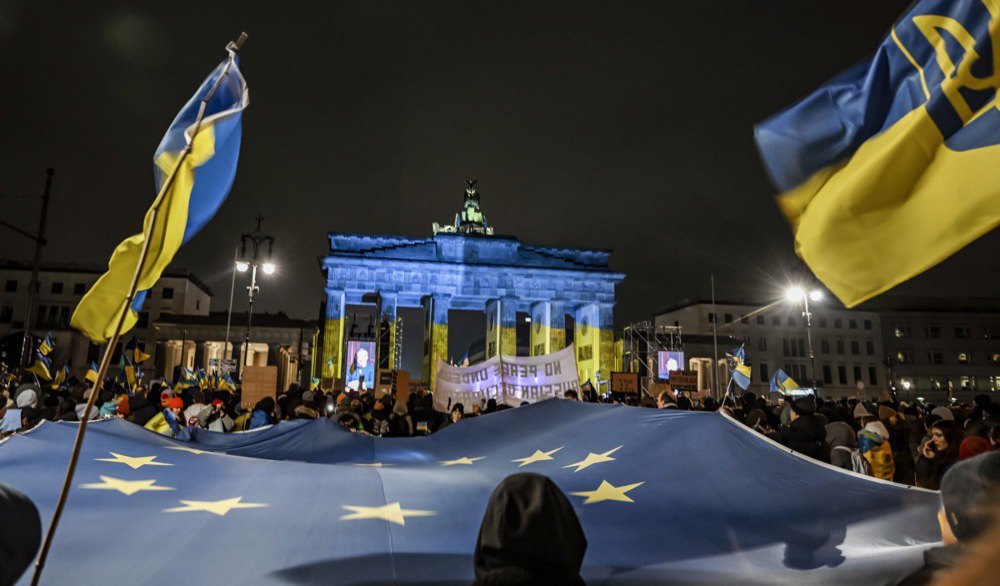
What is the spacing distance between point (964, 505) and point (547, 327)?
201 feet

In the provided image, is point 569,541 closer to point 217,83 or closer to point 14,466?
point 217,83

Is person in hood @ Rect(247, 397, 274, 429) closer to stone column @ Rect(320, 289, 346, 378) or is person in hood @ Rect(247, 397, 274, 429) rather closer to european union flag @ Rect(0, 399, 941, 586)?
european union flag @ Rect(0, 399, 941, 586)

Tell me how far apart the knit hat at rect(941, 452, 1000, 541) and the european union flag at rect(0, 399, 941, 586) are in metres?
0.47

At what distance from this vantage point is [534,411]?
24.9 ft

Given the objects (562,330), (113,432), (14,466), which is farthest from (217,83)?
(562,330)

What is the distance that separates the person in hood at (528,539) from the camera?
1907mm

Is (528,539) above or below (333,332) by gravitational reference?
below

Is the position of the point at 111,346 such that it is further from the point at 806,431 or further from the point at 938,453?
the point at 938,453

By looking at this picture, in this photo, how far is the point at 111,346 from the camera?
3.00 metres

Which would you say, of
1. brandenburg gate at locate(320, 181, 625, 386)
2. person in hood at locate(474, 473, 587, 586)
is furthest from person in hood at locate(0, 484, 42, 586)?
brandenburg gate at locate(320, 181, 625, 386)

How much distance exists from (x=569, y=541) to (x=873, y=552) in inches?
81.2

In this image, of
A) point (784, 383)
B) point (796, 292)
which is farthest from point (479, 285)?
point (784, 383)

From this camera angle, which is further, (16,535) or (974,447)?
(974,447)

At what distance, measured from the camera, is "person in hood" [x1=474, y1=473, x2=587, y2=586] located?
1.91 m
